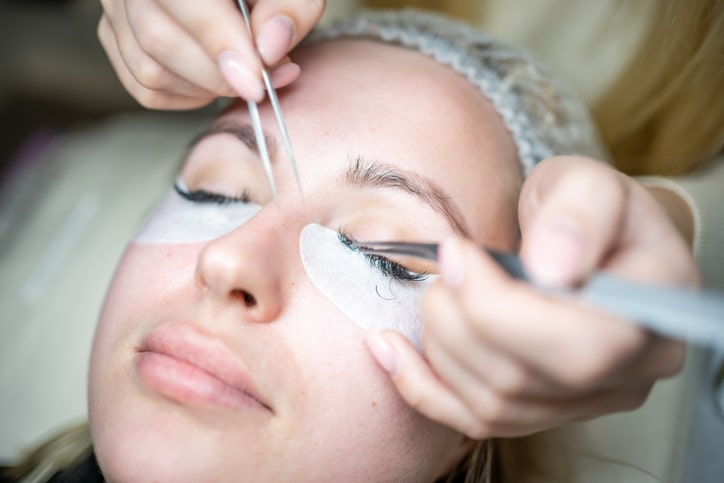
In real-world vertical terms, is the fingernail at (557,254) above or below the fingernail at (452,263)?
above

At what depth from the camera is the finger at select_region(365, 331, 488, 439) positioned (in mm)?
691

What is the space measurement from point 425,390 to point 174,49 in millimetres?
549

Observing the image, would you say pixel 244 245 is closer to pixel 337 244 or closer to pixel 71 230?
pixel 337 244

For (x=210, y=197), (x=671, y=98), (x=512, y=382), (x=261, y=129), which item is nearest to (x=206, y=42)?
(x=261, y=129)

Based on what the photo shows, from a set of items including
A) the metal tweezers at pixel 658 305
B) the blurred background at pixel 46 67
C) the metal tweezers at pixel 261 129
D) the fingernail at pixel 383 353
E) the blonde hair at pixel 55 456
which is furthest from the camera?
the blurred background at pixel 46 67

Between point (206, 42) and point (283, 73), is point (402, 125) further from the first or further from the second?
point (206, 42)

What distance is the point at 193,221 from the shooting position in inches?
37.5

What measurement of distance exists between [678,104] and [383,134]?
2.47 feet

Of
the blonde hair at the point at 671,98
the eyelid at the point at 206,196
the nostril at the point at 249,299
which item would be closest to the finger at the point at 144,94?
the eyelid at the point at 206,196

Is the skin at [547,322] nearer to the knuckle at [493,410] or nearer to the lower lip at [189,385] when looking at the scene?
the knuckle at [493,410]

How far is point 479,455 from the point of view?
1056mm

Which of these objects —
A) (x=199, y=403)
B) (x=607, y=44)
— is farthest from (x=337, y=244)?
(x=607, y=44)

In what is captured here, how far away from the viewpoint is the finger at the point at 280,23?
2.78 feet

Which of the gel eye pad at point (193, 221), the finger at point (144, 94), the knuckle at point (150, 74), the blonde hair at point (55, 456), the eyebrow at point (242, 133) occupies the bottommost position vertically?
the blonde hair at point (55, 456)
